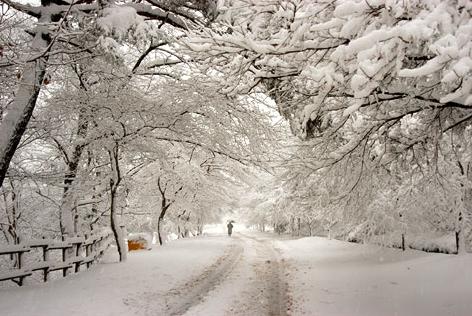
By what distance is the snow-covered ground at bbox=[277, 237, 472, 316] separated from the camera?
27.2ft

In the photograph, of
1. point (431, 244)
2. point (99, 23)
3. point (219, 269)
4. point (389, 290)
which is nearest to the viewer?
point (99, 23)

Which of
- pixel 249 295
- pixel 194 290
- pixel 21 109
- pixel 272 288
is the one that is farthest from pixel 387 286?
pixel 21 109

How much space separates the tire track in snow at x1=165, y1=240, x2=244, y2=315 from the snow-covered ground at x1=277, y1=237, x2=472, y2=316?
6.81 ft

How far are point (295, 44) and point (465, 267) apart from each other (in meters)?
8.47

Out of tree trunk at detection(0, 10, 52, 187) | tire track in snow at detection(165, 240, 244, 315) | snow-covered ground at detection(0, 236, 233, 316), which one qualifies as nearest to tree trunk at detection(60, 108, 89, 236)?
snow-covered ground at detection(0, 236, 233, 316)

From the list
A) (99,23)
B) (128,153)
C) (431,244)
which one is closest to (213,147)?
(128,153)

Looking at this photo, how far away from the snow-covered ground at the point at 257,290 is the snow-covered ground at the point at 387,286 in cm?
2

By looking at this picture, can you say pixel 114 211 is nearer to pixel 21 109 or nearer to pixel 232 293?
pixel 232 293

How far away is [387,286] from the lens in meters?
10.7

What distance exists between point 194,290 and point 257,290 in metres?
1.54

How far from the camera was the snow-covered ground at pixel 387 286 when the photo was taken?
830 centimetres

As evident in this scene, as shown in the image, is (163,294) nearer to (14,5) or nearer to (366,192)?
(366,192)

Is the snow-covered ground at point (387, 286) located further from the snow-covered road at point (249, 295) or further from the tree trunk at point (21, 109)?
the tree trunk at point (21, 109)

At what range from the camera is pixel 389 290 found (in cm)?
1018
